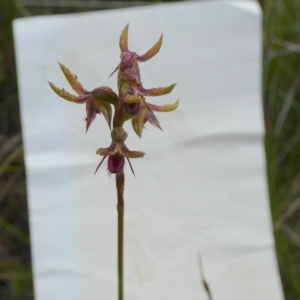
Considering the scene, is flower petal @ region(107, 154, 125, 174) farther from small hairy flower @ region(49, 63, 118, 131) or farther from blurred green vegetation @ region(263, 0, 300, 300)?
blurred green vegetation @ region(263, 0, 300, 300)

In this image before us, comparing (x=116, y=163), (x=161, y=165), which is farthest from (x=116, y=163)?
(x=161, y=165)

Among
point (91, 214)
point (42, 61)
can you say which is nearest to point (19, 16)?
point (42, 61)

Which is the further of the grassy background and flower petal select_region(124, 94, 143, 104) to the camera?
the grassy background

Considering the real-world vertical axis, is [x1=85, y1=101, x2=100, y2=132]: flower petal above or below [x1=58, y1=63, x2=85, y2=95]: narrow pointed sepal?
below

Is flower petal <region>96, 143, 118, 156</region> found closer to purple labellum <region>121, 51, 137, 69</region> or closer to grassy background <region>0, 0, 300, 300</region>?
purple labellum <region>121, 51, 137, 69</region>

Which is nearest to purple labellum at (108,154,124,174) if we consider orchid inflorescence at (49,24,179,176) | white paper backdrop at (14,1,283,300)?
orchid inflorescence at (49,24,179,176)

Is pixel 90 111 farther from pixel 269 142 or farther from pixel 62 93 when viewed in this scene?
pixel 269 142

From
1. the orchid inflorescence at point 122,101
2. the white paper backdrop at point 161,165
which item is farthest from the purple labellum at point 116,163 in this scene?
the white paper backdrop at point 161,165
